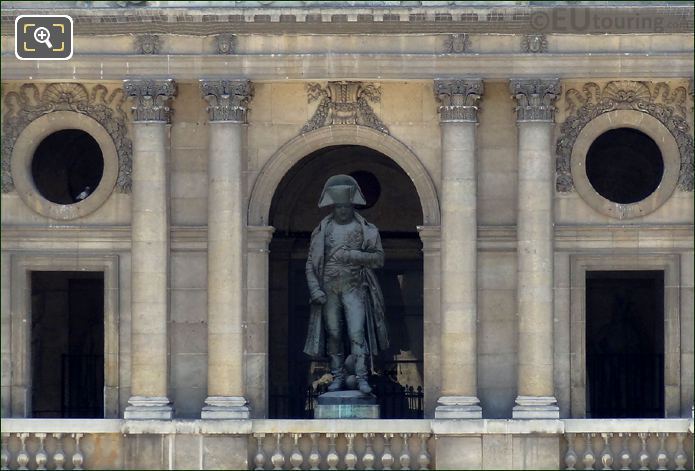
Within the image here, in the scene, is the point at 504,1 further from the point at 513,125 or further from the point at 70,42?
the point at 70,42

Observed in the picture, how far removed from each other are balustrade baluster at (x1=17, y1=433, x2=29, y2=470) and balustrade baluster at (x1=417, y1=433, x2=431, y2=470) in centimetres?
751

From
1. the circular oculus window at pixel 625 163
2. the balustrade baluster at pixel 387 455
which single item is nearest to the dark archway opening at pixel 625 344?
the circular oculus window at pixel 625 163

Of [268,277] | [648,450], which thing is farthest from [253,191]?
[648,450]

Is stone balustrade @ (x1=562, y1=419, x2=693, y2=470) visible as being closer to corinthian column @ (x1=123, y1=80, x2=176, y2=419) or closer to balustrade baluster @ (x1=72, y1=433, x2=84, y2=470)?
corinthian column @ (x1=123, y1=80, x2=176, y2=419)

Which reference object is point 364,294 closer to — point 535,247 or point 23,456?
point 535,247

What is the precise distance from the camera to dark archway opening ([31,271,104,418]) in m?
50.5

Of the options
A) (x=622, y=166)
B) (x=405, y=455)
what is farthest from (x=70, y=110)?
(x=622, y=166)

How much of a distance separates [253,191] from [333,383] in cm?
409

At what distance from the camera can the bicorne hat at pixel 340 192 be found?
45.8 metres

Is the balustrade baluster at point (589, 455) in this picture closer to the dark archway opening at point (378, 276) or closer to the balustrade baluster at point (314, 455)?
the balustrade baluster at point (314, 455)

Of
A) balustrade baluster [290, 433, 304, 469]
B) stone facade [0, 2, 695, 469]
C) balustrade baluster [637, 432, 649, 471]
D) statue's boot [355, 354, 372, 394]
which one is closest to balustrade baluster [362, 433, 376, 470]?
stone facade [0, 2, 695, 469]

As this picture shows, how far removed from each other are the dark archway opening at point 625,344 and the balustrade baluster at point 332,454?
693 centimetres

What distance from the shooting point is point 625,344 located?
5153cm

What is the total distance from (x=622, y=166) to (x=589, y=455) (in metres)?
8.51
